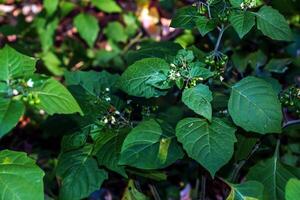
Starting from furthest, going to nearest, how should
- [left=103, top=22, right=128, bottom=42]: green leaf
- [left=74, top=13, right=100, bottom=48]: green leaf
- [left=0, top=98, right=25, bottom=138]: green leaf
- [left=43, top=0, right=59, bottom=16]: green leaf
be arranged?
1. [left=103, top=22, right=128, bottom=42]: green leaf
2. [left=74, top=13, right=100, bottom=48]: green leaf
3. [left=43, top=0, right=59, bottom=16]: green leaf
4. [left=0, top=98, right=25, bottom=138]: green leaf

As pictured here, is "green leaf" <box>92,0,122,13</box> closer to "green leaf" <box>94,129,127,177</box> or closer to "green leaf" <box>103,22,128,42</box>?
"green leaf" <box>103,22,128,42</box>

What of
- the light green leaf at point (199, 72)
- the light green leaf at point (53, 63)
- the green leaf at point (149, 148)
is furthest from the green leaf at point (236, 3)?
the light green leaf at point (53, 63)

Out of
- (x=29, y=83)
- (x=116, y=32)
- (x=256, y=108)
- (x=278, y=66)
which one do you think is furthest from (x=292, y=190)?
(x=116, y=32)

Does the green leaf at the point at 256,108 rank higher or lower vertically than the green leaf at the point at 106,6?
higher

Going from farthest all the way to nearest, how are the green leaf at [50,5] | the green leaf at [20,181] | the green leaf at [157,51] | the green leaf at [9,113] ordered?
the green leaf at [50,5] < the green leaf at [157,51] < the green leaf at [20,181] < the green leaf at [9,113]

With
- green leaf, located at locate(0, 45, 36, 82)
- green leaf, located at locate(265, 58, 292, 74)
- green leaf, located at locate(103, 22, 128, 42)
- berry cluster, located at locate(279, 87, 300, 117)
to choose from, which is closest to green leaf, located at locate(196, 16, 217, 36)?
berry cluster, located at locate(279, 87, 300, 117)

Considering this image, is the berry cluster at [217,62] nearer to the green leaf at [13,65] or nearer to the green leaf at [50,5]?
the green leaf at [13,65]
